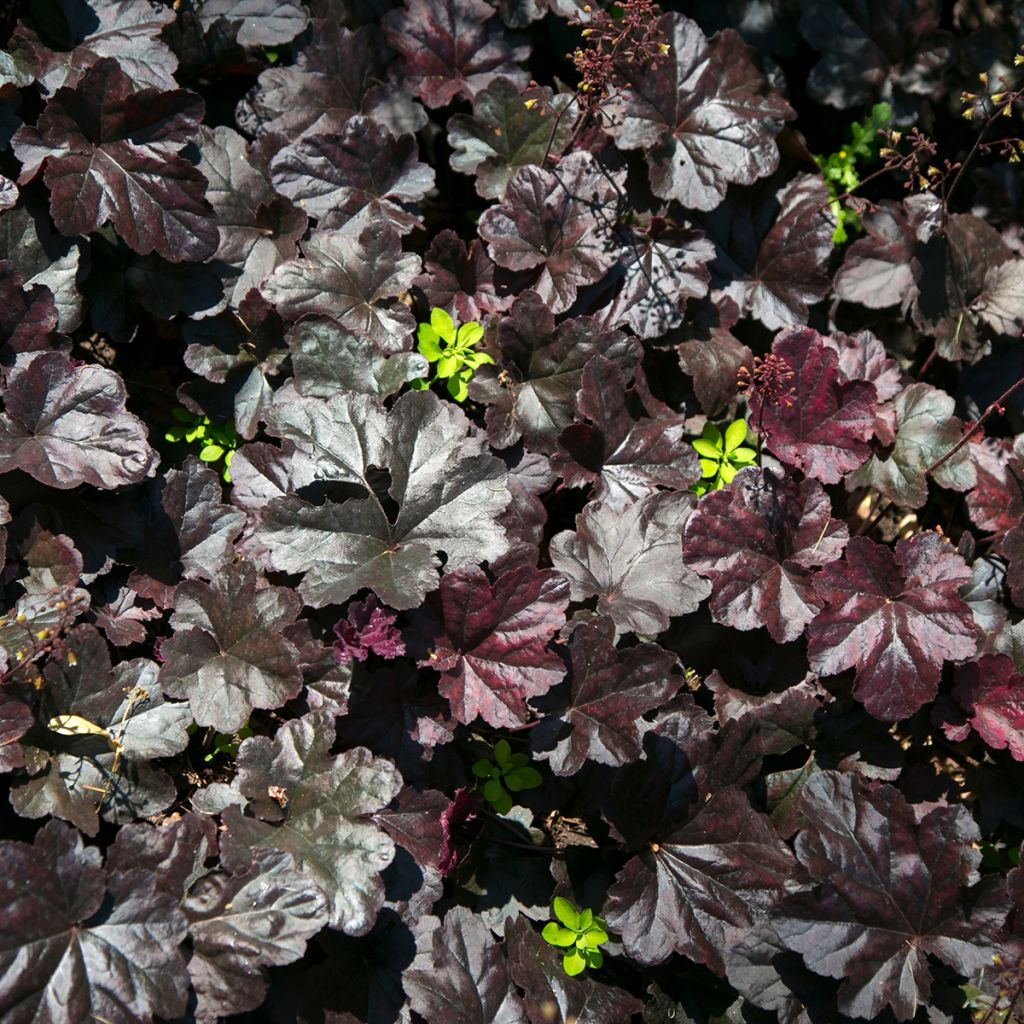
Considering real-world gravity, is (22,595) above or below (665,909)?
above

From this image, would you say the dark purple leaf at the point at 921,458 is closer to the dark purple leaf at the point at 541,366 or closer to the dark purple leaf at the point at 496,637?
the dark purple leaf at the point at 541,366

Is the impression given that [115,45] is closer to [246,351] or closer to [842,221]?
[246,351]

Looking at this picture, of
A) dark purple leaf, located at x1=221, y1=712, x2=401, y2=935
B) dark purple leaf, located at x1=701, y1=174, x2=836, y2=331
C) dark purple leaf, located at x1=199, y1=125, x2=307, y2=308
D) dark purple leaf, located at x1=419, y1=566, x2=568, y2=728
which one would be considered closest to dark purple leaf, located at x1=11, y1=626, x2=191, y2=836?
dark purple leaf, located at x1=221, y1=712, x2=401, y2=935

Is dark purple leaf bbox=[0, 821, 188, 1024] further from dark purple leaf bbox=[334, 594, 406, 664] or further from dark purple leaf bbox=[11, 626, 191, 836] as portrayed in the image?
dark purple leaf bbox=[334, 594, 406, 664]

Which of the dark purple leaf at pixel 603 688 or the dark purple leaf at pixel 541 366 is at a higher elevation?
the dark purple leaf at pixel 541 366

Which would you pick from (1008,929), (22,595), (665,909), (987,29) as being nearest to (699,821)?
(665,909)

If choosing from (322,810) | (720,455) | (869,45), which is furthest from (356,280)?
(869,45)

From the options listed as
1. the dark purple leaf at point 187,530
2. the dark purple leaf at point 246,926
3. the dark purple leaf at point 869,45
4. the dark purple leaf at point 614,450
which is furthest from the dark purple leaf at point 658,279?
the dark purple leaf at point 246,926
